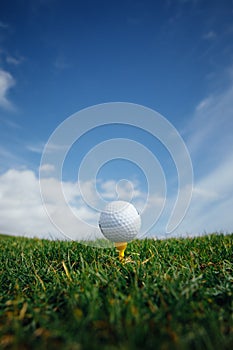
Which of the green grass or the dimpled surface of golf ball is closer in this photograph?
the green grass

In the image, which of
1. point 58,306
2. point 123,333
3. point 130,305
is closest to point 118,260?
point 58,306

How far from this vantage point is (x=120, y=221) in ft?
13.9

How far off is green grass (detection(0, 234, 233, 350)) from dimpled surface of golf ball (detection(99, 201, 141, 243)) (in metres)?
0.30

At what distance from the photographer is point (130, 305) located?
7.88 feet

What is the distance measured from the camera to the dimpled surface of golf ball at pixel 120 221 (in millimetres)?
4242

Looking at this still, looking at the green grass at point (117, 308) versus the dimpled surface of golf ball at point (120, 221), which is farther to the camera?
the dimpled surface of golf ball at point (120, 221)

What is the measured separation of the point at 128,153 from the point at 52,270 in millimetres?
2548

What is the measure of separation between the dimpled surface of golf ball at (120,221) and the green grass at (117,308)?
12.0 inches

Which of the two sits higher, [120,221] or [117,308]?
[120,221]

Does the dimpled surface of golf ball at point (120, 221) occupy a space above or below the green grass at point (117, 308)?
above

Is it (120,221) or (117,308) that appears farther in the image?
(120,221)

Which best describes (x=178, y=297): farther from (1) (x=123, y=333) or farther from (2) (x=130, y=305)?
(1) (x=123, y=333)

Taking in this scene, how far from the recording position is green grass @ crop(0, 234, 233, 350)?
2088 millimetres

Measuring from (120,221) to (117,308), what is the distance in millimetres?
1915
